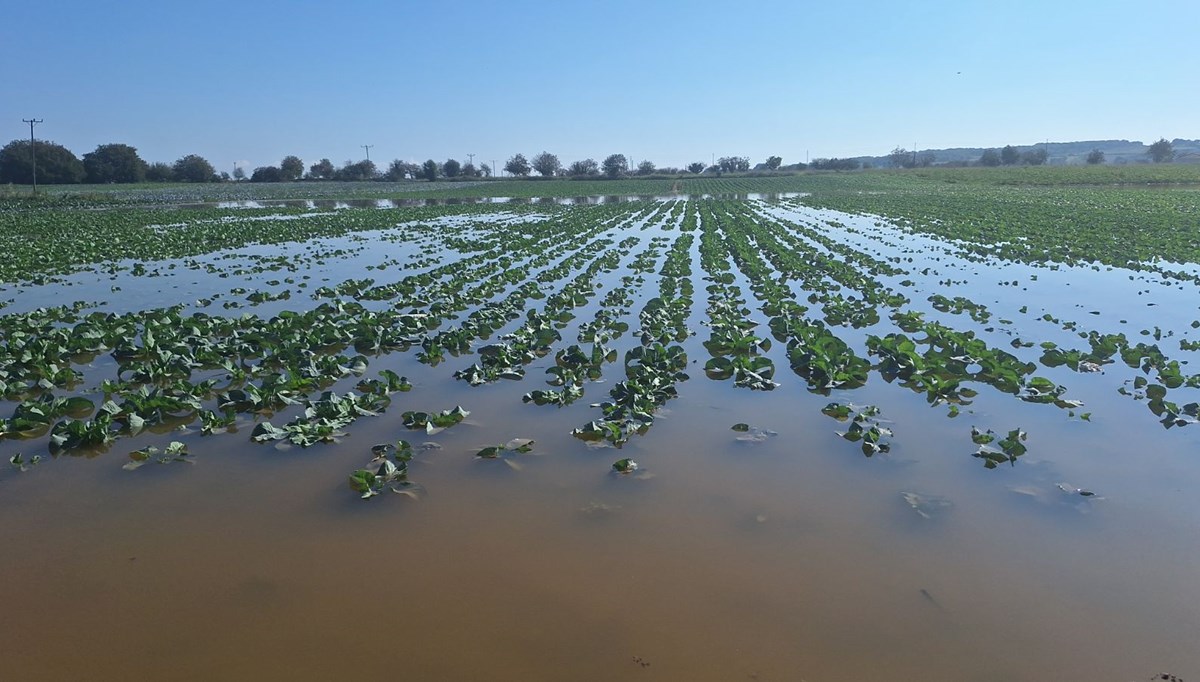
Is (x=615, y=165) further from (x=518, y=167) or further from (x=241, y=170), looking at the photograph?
(x=241, y=170)

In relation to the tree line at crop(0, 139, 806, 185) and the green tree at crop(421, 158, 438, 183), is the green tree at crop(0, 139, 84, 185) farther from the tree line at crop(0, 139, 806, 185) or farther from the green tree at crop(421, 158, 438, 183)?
the green tree at crop(421, 158, 438, 183)

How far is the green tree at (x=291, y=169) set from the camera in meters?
129

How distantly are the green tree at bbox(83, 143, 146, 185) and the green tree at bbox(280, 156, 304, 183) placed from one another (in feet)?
105

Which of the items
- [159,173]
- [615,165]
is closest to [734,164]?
[615,165]

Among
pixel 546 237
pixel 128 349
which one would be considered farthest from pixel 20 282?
pixel 546 237

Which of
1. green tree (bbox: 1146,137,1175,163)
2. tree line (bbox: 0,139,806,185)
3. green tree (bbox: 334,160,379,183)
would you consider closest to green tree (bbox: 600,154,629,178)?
tree line (bbox: 0,139,806,185)

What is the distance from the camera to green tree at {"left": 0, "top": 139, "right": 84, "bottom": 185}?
8538 cm

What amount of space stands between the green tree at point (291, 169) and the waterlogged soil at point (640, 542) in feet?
438

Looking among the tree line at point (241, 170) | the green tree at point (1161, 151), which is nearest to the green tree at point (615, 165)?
the tree line at point (241, 170)

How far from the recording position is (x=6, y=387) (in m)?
7.74

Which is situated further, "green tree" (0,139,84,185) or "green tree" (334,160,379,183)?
"green tree" (334,160,379,183)

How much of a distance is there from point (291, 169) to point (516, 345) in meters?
136

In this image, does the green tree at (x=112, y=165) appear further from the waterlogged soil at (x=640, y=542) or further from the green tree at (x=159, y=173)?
the waterlogged soil at (x=640, y=542)

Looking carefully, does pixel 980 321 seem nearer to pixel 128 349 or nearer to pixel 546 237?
pixel 128 349
